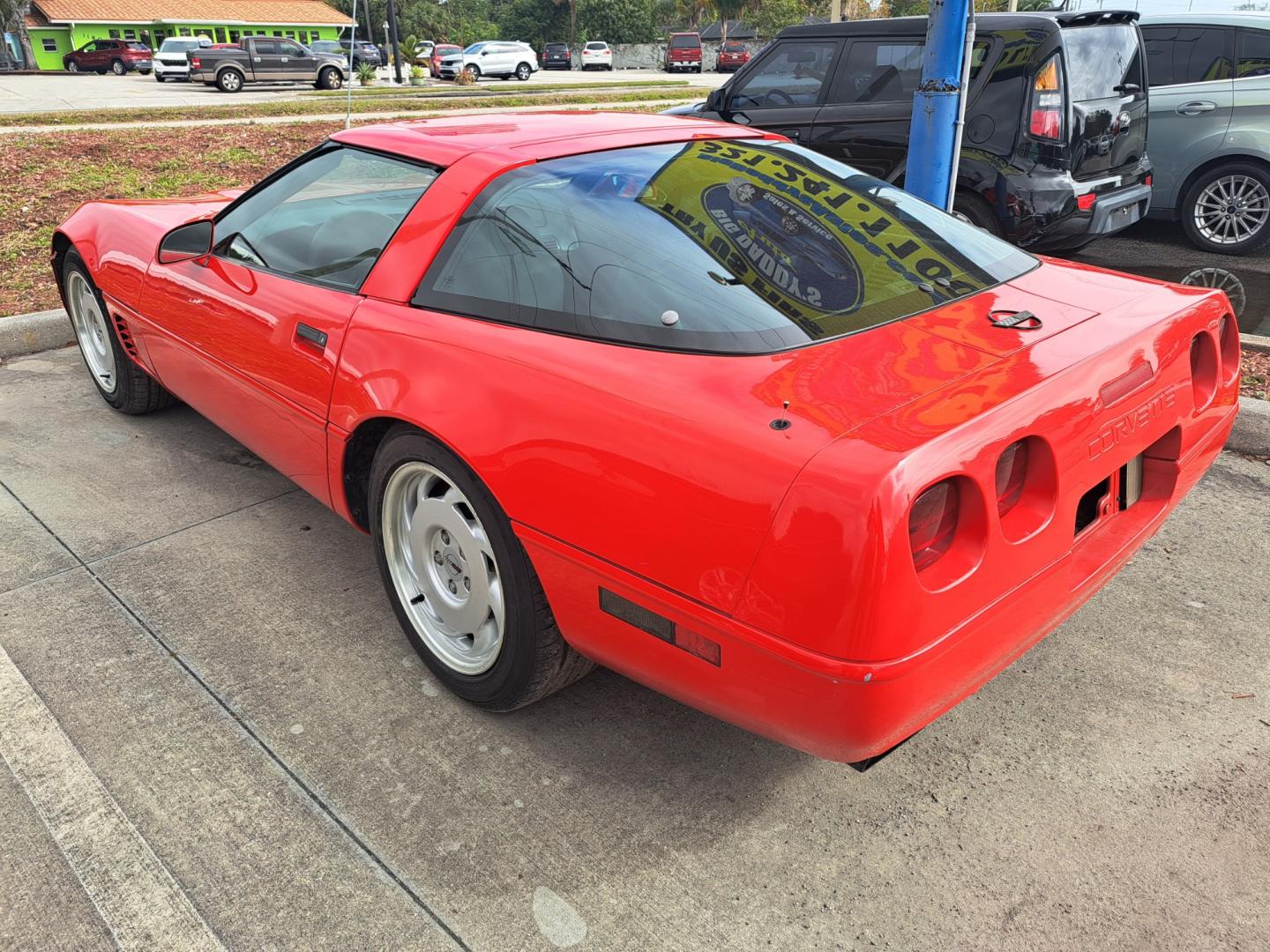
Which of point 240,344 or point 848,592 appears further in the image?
point 240,344

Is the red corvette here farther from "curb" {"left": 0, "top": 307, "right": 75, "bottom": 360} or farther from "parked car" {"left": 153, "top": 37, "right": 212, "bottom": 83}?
"parked car" {"left": 153, "top": 37, "right": 212, "bottom": 83}

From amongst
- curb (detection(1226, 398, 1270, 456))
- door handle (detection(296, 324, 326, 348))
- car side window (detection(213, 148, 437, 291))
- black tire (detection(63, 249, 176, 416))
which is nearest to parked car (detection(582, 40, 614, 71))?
black tire (detection(63, 249, 176, 416))

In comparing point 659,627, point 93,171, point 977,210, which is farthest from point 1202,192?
point 93,171

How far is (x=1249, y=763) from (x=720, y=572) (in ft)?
5.09

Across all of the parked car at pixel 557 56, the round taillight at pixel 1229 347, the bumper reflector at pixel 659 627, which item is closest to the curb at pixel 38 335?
the round taillight at pixel 1229 347

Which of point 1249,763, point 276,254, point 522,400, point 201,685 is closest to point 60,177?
point 276,254

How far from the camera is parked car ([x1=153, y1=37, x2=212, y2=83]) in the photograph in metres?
34.3

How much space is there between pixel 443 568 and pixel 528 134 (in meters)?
1.33

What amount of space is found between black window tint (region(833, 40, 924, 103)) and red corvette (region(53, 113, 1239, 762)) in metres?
4.11

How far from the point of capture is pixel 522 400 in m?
2.17

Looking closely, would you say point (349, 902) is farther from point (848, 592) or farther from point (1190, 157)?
point (1190, 157)

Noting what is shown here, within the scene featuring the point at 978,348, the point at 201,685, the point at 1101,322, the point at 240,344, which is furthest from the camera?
the point at 240,344

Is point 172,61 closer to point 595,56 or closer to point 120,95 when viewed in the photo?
point 120,95

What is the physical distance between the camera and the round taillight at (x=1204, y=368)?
2.57 meters
